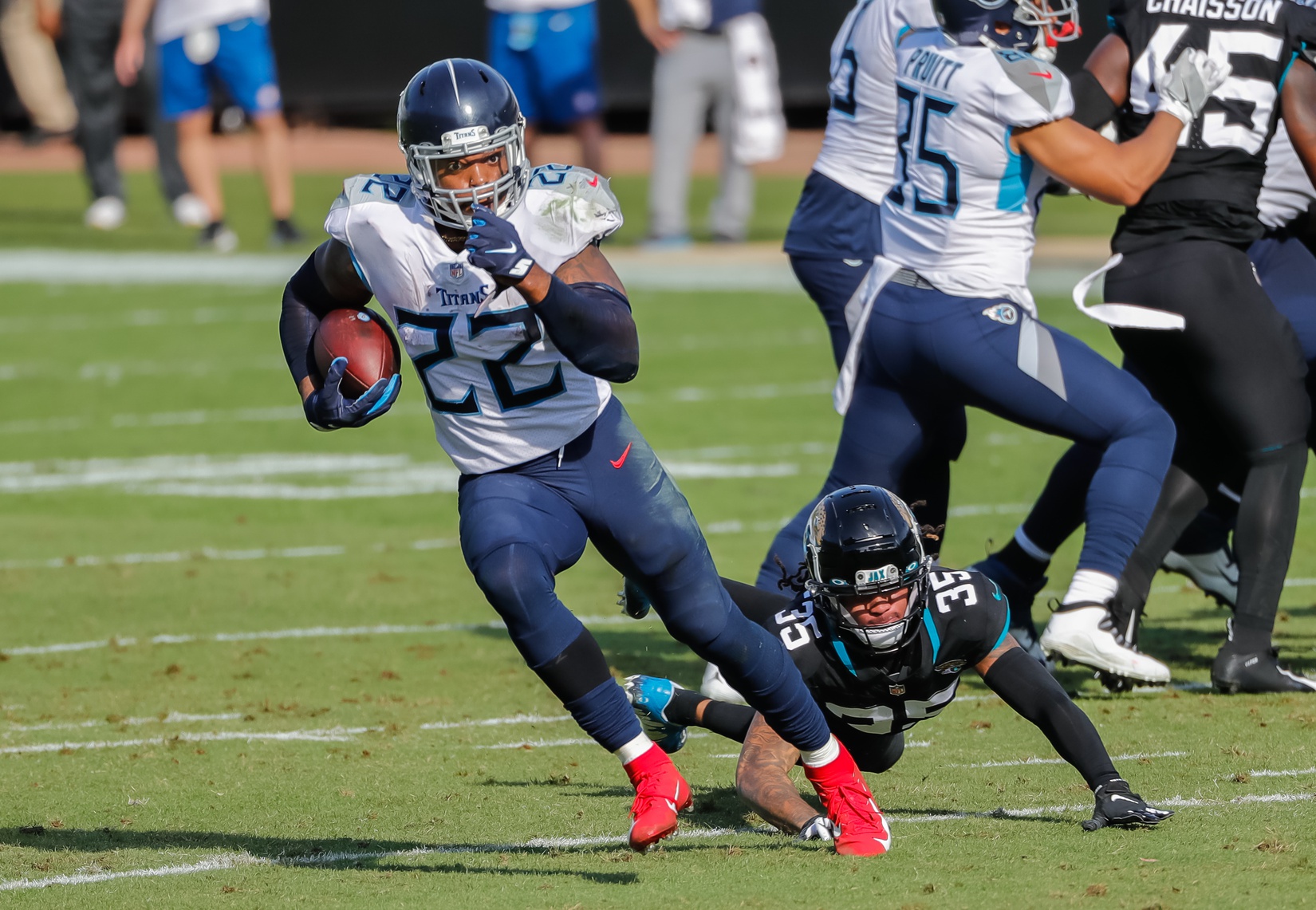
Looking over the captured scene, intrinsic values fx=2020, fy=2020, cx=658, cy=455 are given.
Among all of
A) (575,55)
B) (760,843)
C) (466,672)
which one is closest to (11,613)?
(466,672)

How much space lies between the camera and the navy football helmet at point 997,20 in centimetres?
572

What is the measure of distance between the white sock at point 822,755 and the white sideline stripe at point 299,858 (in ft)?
1.07

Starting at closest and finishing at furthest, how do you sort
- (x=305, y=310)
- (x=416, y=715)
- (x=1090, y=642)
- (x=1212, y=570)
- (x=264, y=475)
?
(x=305, y=310) → (x=1090, y=642) → (x=416, y=715) → (x=1212, y=570) → (x=264, y=475)

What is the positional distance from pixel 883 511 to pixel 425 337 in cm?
114

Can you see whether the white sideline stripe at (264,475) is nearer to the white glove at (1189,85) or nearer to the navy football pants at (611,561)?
the white glove at (1189,85)

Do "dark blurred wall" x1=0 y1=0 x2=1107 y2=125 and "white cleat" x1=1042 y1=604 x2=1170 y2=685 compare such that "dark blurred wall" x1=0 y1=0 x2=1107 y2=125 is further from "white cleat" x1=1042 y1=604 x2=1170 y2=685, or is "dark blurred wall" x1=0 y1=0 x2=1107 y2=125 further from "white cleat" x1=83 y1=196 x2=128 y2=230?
"white cleat" x1=1042 y1=604 x2=1170 y2=685

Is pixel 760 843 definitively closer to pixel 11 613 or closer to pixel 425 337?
A: pixel 425 337

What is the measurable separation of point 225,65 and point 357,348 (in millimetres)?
10837

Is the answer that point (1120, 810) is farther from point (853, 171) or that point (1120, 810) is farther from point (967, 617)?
point (853, 171)

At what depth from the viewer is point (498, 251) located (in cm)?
414

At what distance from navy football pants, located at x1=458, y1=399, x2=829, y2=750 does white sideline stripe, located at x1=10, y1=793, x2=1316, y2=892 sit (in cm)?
35

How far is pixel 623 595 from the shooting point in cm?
502

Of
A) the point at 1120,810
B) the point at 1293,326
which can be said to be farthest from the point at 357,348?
the point at 1293,326

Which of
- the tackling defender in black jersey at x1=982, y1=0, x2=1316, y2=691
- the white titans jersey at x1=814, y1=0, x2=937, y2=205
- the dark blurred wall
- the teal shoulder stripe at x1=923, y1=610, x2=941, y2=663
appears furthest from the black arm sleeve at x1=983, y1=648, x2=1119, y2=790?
the dark blurred wall
